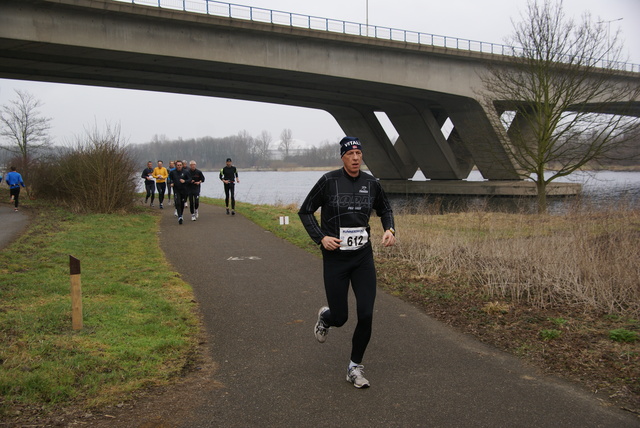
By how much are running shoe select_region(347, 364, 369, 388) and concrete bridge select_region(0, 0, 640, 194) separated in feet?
74.3

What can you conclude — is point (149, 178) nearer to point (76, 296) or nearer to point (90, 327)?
point (90, 327)

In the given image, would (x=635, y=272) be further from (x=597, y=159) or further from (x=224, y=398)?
(x=597, y=159)

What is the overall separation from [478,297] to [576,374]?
286 centimetres

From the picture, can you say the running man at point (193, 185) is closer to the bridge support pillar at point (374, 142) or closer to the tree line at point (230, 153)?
the bridge support pillar at point (374, 142)

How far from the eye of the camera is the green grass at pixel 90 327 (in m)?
4.38

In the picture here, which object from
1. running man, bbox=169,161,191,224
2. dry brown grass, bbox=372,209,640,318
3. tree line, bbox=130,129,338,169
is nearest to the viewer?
dry brown grass, bbox=372,209,640,318

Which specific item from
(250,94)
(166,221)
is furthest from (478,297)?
(250,94)

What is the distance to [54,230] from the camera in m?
14.4

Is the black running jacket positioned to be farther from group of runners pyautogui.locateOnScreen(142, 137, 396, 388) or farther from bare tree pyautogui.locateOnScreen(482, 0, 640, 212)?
bare tree pyautogui.locateOnScreen(482, 0, 640, 212)

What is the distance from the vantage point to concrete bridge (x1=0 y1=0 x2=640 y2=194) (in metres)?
23.5

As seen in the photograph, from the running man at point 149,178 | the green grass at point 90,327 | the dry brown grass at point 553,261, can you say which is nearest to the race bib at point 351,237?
the green grass at point 90,327

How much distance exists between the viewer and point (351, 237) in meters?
4.69

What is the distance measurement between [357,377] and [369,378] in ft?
0.77

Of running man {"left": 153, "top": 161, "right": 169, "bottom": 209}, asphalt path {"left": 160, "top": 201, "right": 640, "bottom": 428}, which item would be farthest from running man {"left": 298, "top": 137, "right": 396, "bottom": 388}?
running man {"left": 153, "top": 161, "right": 169, "bottom": 209}
